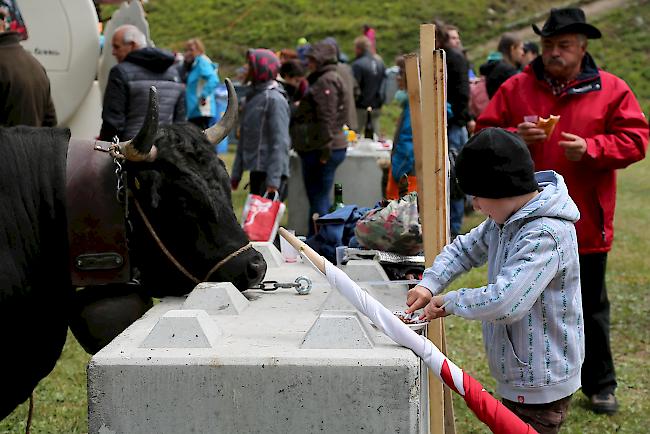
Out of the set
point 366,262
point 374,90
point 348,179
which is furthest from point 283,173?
point 374,90

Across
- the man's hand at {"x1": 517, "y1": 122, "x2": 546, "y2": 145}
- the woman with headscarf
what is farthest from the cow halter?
the woman with headscarf

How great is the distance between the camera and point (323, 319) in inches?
98.3

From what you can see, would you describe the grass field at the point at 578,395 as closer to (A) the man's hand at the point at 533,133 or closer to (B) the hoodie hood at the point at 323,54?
(A) the man's hand at the point at 533,133

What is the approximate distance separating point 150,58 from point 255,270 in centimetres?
437

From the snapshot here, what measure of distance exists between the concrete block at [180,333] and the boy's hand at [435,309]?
68 centimetres

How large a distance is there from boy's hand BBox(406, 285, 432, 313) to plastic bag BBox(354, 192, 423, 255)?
633mm

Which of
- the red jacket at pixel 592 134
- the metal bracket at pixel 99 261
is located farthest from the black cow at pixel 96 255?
the red jacket at pixel 592 134

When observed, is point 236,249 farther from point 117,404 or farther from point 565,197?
point 565,197

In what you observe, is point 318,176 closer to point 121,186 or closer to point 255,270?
point 255,270

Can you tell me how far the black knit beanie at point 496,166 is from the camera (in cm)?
281

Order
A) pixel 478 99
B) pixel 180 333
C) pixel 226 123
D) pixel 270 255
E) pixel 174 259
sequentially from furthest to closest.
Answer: pixel 478 99
pixel 270 255
pixel 226 123
pixel 174 259
pixel 180 333

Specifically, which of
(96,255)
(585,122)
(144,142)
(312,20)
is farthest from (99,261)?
(312,20)

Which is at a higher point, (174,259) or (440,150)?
(440,150)

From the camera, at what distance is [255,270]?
320cm
